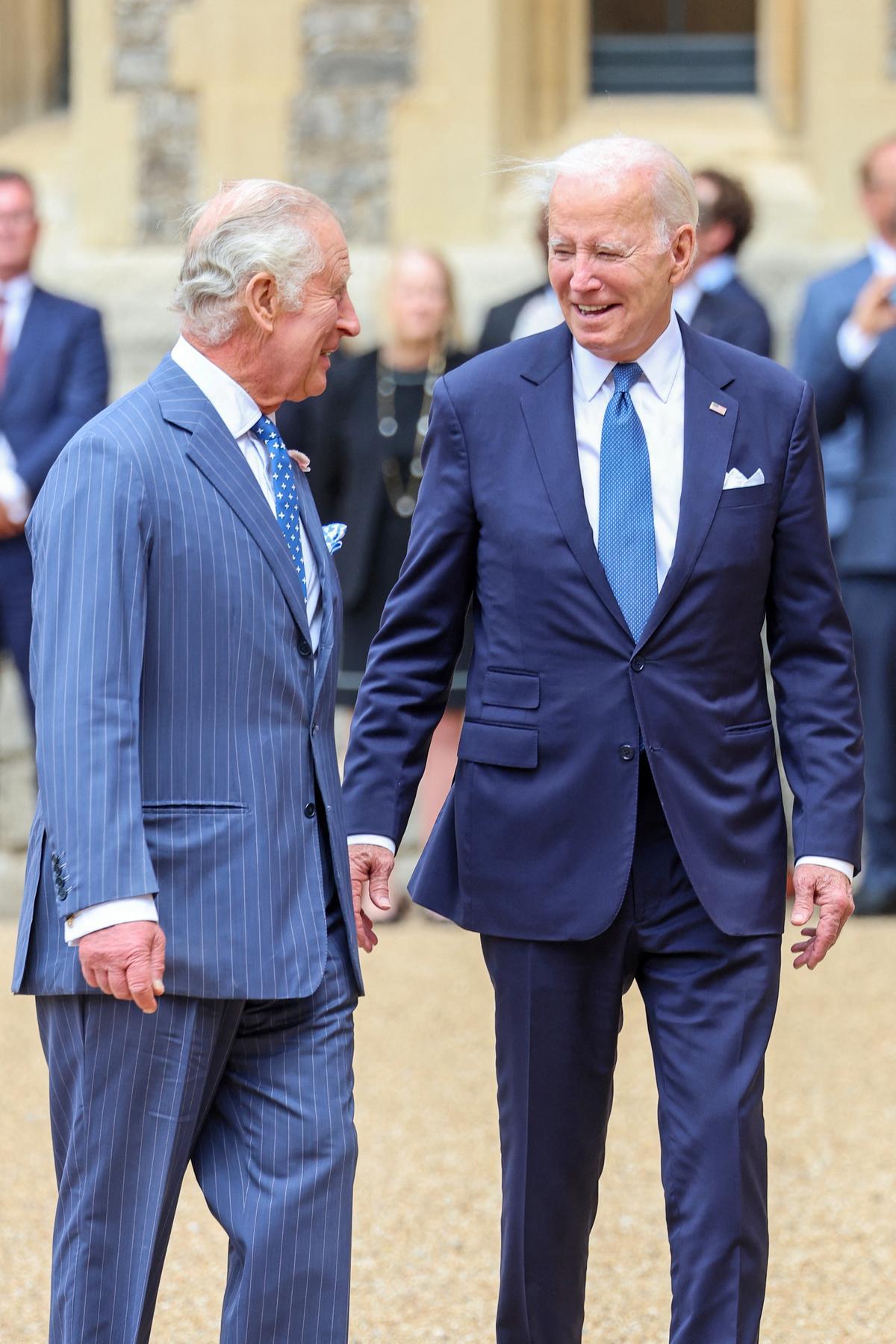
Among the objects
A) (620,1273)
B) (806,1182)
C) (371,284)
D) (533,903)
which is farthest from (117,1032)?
(371,284)

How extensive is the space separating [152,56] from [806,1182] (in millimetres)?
5909

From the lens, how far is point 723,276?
269 inches

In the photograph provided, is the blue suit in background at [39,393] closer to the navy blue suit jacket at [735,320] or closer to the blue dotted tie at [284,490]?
the navy blue suit jacket at [735,320]

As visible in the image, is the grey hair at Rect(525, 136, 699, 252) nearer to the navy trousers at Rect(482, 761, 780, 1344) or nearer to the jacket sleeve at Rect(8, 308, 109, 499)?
the navy trousers at Rect(482, 761, 780, 1344)

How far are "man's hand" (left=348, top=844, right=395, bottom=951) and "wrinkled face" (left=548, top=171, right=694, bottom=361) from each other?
0.81 metres

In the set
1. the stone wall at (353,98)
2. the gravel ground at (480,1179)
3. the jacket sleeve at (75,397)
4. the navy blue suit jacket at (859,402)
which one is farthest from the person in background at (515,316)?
the stone wall at (353,98)

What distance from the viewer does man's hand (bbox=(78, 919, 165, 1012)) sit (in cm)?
273

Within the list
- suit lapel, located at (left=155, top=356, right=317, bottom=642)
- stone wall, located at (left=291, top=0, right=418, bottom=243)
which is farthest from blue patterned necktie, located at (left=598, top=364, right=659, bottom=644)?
stone wall, located at (left=291, top=0, right=418, bottom=243)

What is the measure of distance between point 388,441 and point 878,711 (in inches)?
68.0

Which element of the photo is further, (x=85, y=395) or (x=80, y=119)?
(x=80, y=119)

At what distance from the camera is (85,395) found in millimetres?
7117

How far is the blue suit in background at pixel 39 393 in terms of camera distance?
7.11 m

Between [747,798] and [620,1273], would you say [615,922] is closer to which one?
[747,798]

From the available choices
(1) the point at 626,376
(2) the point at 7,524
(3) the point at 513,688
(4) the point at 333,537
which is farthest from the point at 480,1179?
(2) the point at 7,524
